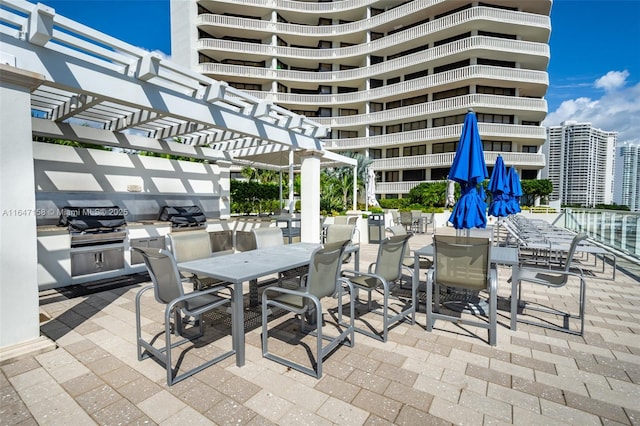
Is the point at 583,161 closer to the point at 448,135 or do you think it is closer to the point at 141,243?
the point at 448,135

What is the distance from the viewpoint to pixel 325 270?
290 cm

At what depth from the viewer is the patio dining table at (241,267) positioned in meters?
2.73

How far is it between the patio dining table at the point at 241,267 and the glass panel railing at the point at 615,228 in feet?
24.2

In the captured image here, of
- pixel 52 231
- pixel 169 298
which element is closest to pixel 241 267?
pixel 169 298

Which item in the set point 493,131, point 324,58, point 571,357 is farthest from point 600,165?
point 571,357

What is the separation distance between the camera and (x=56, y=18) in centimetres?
309

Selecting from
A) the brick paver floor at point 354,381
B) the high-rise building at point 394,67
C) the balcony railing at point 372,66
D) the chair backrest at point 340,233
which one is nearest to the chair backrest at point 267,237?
the chair backrest at point 340,233

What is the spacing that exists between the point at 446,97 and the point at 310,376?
27.3 metres

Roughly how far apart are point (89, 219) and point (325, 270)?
4957mm

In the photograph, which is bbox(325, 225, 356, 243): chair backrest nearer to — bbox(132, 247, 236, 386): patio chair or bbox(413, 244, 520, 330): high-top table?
bbox(413, 244, 520, 330): high-top table

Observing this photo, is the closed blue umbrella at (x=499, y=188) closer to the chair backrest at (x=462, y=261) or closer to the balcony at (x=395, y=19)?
the chair backrest at (x=462, y=261)

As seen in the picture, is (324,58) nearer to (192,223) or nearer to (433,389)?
(192,223)

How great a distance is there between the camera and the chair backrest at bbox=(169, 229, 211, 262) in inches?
154

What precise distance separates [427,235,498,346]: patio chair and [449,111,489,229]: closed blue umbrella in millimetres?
1052
